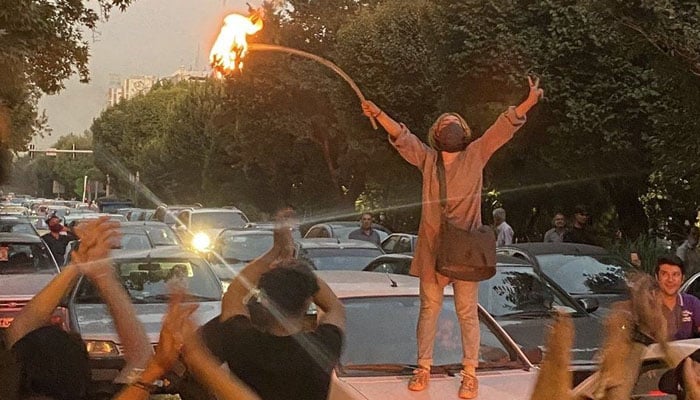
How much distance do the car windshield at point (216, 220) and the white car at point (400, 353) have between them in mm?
19667

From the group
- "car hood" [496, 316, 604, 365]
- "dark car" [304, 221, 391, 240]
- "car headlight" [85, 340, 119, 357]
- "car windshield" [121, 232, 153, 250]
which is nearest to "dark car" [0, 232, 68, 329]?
"car headlight" [85, 340, 119, 357]

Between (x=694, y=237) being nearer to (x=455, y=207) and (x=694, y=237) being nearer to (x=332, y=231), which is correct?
(x=332, y=231)

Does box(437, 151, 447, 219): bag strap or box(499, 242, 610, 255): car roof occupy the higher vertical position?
box(437, 151, 447, 219): bag strap

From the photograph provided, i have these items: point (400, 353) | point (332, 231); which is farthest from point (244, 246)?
point (400, 353)

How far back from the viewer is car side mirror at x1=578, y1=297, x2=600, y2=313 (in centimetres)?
927

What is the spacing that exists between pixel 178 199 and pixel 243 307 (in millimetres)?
66238

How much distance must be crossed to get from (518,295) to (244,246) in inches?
330

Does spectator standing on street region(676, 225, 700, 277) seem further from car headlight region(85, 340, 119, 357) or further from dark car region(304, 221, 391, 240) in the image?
dark car region(304, 221, 391, 240)

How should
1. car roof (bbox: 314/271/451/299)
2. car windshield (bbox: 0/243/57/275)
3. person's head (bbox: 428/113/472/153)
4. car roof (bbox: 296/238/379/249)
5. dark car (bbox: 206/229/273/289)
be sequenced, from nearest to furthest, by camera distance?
person's head (bbox: 428/113/472/153) < car roof (bbox: 314/271/451/299) < car windshield (bbox: 0/243/57/275) < car roof (bbox: 296/238/379/249) < dark car (bbox: 206/229/273/289)

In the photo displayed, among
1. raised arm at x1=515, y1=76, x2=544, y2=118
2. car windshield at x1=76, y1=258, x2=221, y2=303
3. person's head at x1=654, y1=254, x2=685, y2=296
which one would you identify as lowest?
car windshield at x1=76, y1=258, x2=221, y2=303

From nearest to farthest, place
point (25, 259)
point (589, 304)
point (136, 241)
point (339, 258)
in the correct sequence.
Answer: point (589, 304) < point (25, 259) < point (339, 258) < point (136, 241)

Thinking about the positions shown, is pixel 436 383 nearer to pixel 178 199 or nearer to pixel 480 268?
pixel 480 268

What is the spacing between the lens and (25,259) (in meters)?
Answer: 13.0

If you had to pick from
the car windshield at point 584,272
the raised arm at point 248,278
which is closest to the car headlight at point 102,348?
the car windshield at point 584,272
